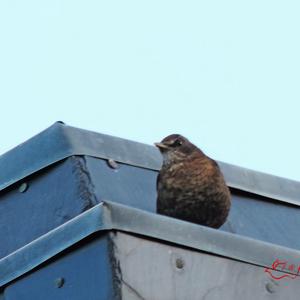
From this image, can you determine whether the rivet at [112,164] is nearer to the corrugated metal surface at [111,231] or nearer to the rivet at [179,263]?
the corrugated metal surface at [111,231]

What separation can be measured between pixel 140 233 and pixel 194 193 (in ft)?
5.79

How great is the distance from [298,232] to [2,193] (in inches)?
75.3

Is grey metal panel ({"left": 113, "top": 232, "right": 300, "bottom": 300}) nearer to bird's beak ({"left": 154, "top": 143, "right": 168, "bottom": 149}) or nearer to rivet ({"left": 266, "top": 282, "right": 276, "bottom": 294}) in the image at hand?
rivet ({"left": 266, "top": 282, "right": 276, "bottom": 294})

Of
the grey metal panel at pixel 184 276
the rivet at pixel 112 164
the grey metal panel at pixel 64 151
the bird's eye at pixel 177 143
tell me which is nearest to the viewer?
the grey metal panel at pixel 184 276

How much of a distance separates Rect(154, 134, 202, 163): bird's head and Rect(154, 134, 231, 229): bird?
→ 34 mm

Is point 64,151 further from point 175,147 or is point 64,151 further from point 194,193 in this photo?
point 175,147


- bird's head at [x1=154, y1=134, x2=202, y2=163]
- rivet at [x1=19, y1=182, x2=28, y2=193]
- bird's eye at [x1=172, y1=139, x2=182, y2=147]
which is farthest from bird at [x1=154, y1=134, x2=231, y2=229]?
rivet at [x1=19, y1=182, x2=28, y2=193]

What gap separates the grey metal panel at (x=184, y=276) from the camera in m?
7.41

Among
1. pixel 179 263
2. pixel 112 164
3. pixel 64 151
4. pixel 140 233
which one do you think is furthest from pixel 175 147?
pixel 140 233

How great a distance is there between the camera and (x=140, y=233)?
7469 millimetres

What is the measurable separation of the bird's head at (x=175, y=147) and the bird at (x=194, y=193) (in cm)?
3

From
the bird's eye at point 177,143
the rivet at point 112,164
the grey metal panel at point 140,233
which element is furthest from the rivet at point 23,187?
the grey metal panel at point 140,233

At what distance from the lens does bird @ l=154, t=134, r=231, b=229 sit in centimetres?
912

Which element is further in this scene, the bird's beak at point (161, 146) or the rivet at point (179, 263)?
the bird's beak at point (161, 146)
